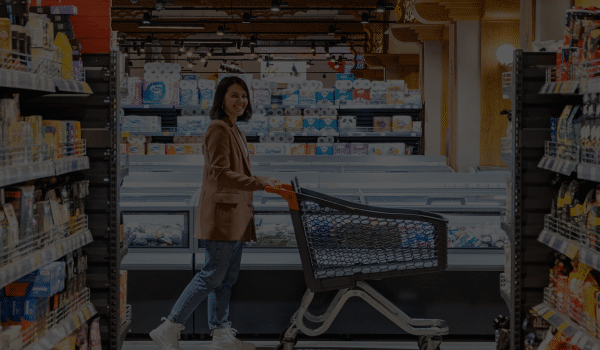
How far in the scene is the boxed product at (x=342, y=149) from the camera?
8258mm

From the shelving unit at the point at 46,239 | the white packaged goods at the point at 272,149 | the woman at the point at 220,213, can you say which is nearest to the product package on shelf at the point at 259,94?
the white packaged goods at the point at 272,149

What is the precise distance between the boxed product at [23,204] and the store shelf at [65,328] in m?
0.41

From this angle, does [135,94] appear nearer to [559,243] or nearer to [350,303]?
[350,303]

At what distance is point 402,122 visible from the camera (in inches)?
320

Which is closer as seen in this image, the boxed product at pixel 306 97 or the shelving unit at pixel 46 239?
the shelving unit at pixel 46 239

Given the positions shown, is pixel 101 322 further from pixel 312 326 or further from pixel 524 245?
pixel 524 245

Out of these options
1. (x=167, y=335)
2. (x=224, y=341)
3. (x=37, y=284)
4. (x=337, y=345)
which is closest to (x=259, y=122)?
(x=337, y=345)

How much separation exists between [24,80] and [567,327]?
2261 millimetres

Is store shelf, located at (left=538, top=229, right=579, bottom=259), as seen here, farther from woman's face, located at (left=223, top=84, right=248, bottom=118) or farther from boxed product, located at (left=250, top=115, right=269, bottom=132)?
boxed product, located at (left=250, top=115, right=269, bottom=132)

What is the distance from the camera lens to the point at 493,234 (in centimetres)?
407

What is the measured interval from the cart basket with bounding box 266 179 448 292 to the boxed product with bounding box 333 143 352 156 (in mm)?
5085

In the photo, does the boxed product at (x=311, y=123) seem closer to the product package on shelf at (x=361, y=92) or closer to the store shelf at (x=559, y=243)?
the product package on shelf at (x=361, y=92)

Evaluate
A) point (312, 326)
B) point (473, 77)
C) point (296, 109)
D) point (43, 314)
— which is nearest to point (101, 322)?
point (43, 314)

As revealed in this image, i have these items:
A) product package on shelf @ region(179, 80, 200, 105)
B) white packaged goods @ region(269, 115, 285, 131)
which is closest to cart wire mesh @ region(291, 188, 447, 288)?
product package on shelf @ region(179, 80, 200, 105)
